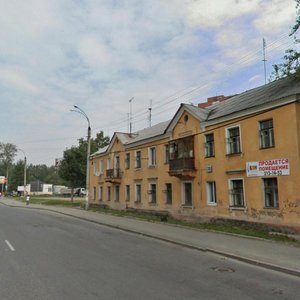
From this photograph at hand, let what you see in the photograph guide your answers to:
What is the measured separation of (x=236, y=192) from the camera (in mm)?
20234

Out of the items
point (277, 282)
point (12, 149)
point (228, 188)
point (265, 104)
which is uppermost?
point (12, 149)

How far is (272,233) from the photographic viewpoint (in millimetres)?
16859

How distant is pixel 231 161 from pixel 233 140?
119 cm

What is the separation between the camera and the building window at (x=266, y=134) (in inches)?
715

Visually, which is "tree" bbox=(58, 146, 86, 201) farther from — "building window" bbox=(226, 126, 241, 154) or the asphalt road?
the asphalt road

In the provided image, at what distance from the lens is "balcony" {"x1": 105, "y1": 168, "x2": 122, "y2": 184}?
34.5 metres

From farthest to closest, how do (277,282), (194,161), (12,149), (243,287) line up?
(12,149)
(194,161)
(277,282)
(243,287)

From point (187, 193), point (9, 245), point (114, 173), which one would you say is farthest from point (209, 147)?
point (114, 173)

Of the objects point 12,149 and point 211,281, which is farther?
point 12,149

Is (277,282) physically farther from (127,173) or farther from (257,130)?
(127,173)

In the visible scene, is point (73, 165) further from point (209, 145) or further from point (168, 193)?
point (209, 145)

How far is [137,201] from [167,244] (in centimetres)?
1672

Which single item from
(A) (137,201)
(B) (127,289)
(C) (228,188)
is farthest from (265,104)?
(A) (137,201)

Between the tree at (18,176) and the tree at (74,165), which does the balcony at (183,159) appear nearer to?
the tree at (74,165)
